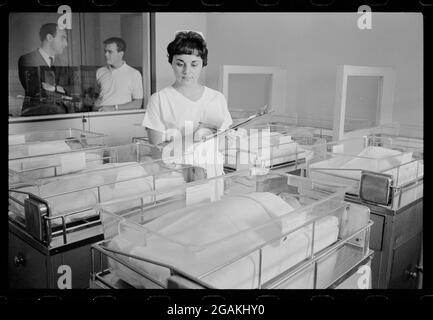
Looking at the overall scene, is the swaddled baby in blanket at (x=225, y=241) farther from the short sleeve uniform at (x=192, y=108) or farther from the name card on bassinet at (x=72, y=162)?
the name card on bassinet at (x=72, y=162)

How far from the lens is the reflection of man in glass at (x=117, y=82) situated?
83cm

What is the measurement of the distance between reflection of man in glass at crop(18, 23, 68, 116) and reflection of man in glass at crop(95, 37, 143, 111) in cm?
9

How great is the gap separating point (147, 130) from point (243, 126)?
225mm

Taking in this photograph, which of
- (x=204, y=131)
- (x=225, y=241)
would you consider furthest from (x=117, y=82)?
(x=225, y=241)

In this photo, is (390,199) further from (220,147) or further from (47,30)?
(47,30)

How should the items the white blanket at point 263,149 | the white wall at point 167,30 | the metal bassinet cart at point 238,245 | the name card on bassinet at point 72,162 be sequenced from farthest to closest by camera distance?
the name card on bassinet at point 72,162
the white blanket at point 263,149
the white wall at point 167,30
the metal bassinet cart at point 238,245

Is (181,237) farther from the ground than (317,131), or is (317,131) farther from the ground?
(317,131)

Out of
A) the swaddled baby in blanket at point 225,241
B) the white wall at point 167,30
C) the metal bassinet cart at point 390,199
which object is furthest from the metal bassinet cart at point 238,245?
the white wall at point 167,30

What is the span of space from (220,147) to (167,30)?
0.28 metres

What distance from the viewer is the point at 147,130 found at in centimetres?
94

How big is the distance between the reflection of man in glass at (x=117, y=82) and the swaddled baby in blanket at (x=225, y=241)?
1.06 feet
